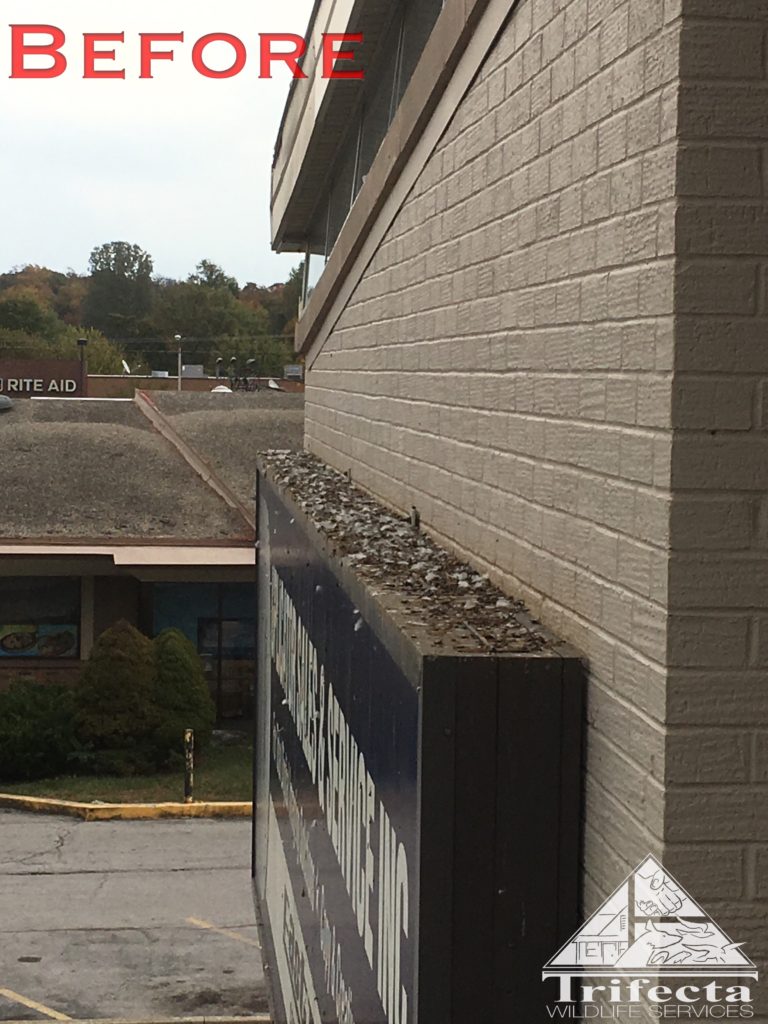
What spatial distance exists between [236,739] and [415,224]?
19355 mm

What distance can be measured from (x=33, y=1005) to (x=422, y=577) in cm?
1031

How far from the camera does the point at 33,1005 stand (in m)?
13.6

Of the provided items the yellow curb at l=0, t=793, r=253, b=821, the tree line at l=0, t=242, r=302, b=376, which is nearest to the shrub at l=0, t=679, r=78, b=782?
the yellow curb at l=0, t=793, r=253, b=821

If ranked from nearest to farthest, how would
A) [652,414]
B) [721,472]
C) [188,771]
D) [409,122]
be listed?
[721,472]
[652,414]
[409,122]
[188,771]

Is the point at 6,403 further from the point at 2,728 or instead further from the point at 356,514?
the point at 356,514

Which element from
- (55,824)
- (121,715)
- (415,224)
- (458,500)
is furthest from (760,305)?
(121,715)

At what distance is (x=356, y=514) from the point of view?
701cm

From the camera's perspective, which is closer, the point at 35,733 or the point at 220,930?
the point at 220,930

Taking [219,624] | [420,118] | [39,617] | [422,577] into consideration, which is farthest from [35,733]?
[422,577]

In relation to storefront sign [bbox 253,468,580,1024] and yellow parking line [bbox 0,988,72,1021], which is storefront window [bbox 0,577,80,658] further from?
storefront sign [bbox 253,468,580,1024]

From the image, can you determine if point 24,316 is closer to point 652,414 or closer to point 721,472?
point 652,414

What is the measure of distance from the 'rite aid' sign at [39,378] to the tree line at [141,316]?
35.3 m

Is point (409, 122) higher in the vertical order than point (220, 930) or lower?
higher

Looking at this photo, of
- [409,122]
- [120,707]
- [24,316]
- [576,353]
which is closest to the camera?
[576,353]
